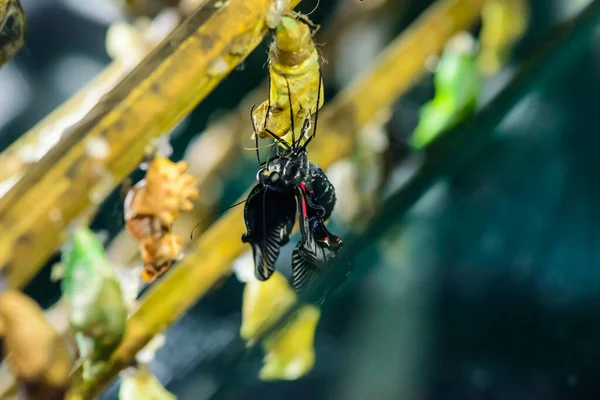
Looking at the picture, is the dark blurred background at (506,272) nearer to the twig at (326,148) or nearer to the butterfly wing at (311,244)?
the twig at (326,148)

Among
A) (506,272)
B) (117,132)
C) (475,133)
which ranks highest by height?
(117,132)

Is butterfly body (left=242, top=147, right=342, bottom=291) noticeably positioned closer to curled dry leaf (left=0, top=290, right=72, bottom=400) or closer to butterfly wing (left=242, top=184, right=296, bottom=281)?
butterfly wing (left=242, top=184, right=296, bottom=281)

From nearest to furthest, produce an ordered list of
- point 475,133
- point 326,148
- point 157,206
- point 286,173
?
point 286,173 < point 157,206 < point 326,148 < point 475,133

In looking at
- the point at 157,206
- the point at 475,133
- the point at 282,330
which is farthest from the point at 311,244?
the point at 475,133

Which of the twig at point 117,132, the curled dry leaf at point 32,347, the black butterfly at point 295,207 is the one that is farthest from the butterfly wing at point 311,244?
the curled dry leaf at point 32,347

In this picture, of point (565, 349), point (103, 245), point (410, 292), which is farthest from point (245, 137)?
point (565, 349)

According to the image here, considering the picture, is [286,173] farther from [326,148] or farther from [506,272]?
[506,272]

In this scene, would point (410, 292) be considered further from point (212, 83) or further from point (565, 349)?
point (212, 83)

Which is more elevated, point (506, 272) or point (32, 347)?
point (32, 347)
